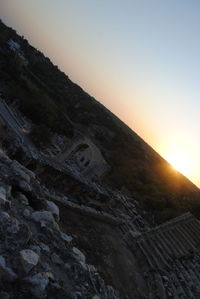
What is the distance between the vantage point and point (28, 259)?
4566 millimetres

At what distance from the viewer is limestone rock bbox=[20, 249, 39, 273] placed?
4472mm

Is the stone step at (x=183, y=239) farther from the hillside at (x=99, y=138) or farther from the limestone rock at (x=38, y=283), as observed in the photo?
the limestone rock at (x=38, y=283)

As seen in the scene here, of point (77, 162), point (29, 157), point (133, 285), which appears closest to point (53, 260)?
point (133, 285)

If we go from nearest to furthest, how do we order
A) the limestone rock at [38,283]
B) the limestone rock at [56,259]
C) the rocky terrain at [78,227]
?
the limestone rock at [38,283], the rocky terrain at [78,227], the limestone rock at [56,259]

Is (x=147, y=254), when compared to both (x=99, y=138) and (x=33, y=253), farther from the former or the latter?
(x=99, y=138)

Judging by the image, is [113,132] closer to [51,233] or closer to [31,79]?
[31,79]

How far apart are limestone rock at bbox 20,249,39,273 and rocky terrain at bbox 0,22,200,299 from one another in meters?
0.01

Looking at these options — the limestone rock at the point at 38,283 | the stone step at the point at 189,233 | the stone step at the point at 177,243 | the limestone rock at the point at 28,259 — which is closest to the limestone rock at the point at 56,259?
the limestone rock at the point at 28,259

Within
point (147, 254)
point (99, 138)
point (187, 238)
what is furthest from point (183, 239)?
point (99, 138)

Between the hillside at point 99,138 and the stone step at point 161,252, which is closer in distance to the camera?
the stone step at point 161,252

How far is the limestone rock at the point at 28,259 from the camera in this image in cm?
447

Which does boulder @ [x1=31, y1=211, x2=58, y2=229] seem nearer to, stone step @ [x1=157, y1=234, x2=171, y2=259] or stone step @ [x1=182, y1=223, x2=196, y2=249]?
stone step @ [x1=157, y1=234, x2=171, y2=259]

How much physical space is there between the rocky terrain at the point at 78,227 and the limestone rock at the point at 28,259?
14mm

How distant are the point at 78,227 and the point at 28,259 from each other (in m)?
7.66
